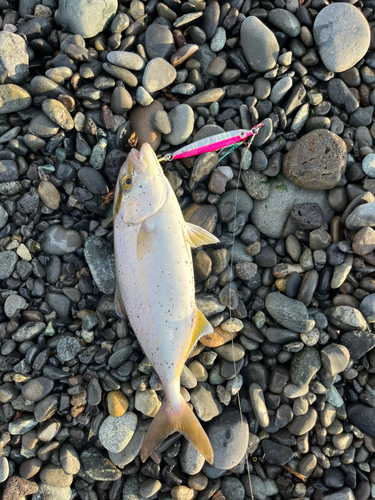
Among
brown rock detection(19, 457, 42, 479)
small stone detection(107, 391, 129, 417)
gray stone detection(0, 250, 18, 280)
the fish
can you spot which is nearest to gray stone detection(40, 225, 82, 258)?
gray stone detection(0, 250, 18, 280)

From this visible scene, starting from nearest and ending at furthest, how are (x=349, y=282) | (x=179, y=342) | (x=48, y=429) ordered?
1. (x=179, y=342)
2. (x=48, y=429)
3. (x=349, y=282)

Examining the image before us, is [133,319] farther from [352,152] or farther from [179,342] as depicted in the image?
[352,152]

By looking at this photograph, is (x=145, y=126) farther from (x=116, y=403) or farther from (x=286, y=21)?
(x=116, y=403)

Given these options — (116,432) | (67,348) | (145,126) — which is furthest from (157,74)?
(116,432)

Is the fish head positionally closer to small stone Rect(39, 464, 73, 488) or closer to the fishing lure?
the fishing lure

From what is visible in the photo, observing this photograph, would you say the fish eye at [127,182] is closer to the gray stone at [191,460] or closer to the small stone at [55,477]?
the gray stone at [191,460]

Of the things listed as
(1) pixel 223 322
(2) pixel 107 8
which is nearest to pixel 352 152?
(1) pixel 223 322
